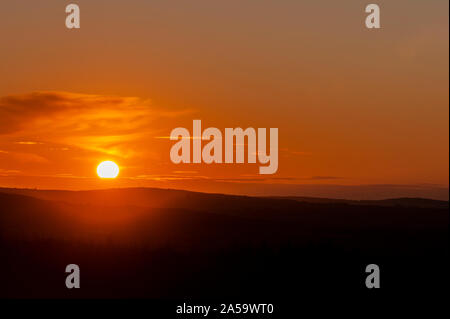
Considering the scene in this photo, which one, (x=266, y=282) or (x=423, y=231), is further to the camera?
(x=423, y=231)

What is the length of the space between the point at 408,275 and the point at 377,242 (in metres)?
10.6

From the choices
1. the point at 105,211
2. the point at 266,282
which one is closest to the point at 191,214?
the point at 105,211

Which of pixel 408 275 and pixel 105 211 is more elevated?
pixel 105 211

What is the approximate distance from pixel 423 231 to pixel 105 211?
17.7m
